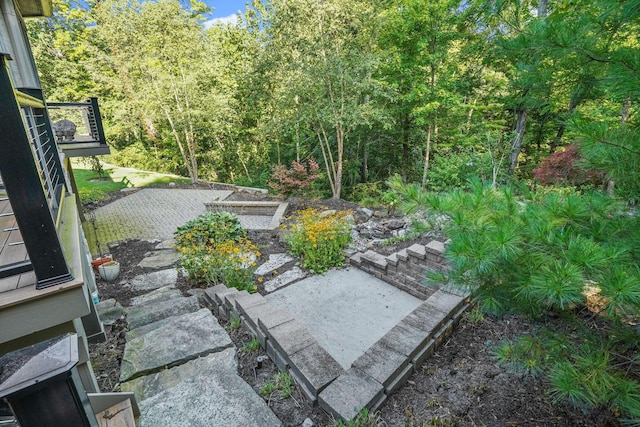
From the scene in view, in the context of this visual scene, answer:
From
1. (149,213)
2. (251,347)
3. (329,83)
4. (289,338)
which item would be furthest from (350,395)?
(149,213)

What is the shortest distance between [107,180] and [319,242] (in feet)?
40.1

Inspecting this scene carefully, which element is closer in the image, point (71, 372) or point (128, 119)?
point (71, 372)

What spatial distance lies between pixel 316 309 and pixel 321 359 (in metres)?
1.61

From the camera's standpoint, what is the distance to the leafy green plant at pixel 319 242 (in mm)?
5273

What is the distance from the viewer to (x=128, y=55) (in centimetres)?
992

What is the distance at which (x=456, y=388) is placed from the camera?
2434mm

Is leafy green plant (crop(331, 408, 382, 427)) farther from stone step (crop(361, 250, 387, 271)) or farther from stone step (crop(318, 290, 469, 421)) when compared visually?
stone step (crop(361, 250, 387, 271))

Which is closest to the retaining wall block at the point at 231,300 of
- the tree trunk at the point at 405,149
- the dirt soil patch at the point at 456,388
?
the dirt soil patch at the point at 456,388

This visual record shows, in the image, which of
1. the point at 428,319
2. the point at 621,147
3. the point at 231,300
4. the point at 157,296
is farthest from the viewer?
the point at 157,296

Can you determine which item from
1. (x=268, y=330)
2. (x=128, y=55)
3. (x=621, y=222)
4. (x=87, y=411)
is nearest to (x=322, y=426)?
(x=268, y=330)

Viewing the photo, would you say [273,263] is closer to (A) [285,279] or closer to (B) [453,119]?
(A) [285,279]

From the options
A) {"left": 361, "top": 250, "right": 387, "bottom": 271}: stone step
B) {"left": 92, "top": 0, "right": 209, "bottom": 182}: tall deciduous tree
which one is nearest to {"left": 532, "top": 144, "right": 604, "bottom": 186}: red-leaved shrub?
{"left": 361, "top": 250, "right": 387, "bottom": 271}: stone step

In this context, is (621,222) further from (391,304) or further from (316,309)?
(316,309)

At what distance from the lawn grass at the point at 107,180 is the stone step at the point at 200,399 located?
32.6ft
